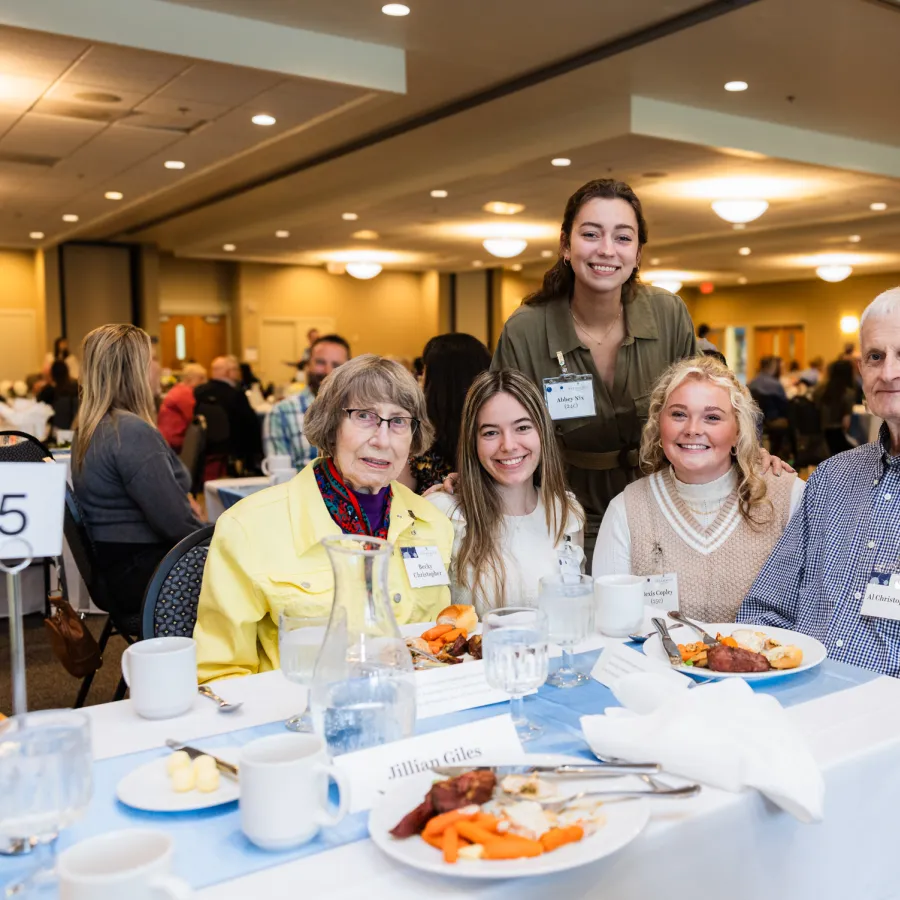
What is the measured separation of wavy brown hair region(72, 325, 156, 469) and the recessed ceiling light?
7378 mm

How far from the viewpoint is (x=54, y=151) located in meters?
7.67

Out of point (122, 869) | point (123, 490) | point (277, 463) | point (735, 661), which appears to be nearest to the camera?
point (122, 869)

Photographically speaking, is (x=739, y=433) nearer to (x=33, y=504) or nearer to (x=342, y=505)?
(x=342, y=505)

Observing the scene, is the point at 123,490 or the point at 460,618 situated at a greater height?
the point at 123,490

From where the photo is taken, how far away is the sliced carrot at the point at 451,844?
3.22 feet

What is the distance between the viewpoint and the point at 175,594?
2.19 m

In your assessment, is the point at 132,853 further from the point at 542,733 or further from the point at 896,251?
the point at 896,251

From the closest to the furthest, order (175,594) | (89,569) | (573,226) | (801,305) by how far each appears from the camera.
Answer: (175,594) → (573,226) → (89,569) → (801,305)

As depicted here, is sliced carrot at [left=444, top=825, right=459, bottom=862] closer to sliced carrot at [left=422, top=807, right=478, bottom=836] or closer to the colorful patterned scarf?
sliced carrot at [left=422, top=807, right=478, bottom=836]

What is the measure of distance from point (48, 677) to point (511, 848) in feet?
12.3

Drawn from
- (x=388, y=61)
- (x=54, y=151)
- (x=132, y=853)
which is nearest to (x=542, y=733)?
(x=132, y=853)

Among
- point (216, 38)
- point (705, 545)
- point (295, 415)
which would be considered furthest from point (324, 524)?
point (216, 38)

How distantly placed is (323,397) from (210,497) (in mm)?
3591

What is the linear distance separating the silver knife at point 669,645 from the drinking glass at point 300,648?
63 cm
